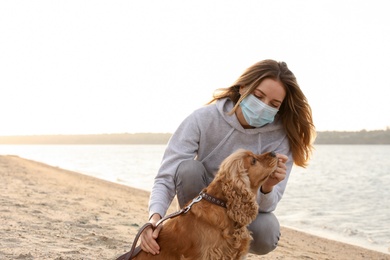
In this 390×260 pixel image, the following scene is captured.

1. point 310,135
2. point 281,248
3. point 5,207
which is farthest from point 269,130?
point 5,207

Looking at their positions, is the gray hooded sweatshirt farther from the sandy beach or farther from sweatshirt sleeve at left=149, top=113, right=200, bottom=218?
the sandy beach

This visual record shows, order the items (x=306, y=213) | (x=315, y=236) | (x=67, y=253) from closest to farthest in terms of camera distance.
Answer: (x=67, y=253)
(x=315, y=236)
(x=306, y=213)

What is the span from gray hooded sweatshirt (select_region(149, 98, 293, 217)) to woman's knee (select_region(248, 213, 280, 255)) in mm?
83

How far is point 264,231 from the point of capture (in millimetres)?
4578

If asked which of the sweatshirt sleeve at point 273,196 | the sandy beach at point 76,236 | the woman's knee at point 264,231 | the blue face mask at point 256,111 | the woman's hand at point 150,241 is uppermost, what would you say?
the blue face mask at point 256,111

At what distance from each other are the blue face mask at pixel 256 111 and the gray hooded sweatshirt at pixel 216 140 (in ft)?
0.55

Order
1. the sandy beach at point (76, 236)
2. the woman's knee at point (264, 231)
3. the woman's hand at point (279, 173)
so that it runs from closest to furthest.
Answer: the woman's hand at point (279, 173) → the woman's knee at point (264, 231) → the sandy beach at point (76, 236)

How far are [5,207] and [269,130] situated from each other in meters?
5.22

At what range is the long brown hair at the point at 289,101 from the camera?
4441mm

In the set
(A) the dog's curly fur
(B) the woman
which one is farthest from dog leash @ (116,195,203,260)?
(B) the woman

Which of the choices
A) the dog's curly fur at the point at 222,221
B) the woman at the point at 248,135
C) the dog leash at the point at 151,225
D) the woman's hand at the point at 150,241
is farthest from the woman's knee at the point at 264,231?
the woman's hand at the point at 150,241

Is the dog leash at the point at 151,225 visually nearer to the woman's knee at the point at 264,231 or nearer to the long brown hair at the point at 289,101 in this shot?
the woman's knee at the point at 264,231

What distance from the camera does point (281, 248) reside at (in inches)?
340

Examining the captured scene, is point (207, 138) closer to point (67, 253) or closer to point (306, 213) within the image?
point (67, 253)
